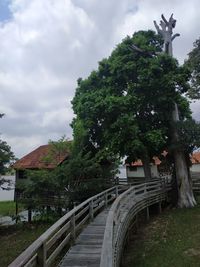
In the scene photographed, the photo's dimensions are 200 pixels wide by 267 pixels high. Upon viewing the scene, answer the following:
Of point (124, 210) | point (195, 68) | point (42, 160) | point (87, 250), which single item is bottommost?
point (87, 250)

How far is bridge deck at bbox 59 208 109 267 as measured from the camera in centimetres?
698

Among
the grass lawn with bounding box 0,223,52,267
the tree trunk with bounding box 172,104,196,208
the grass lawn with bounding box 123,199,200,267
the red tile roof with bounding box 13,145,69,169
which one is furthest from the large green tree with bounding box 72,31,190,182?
the grass lawn with bounding box 0,223,52,267

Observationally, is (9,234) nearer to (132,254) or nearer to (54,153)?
(54,153)

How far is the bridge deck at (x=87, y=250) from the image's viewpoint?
6983mm

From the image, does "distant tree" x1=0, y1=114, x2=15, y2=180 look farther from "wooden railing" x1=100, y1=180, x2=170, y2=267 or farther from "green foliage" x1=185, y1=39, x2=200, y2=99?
"green foliage" x1=185, y1=39, x2=200, y2=99

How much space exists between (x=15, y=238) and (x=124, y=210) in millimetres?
7001

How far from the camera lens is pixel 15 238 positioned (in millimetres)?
16453

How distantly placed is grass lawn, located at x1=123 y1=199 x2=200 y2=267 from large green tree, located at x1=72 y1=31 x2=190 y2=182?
5263 mm

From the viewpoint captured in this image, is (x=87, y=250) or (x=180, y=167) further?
(x=180, y=167)

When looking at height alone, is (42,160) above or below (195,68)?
below

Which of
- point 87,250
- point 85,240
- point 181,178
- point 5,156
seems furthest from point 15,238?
point 181,178

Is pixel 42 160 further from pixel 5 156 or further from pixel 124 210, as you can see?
pixel 124 210

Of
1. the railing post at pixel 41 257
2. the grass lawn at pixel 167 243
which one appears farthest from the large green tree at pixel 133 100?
the railing post at pixel 41 257

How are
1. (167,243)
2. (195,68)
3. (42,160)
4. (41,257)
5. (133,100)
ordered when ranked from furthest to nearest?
(195,68), (133,100), (42,160), (167,243), (41,257)
